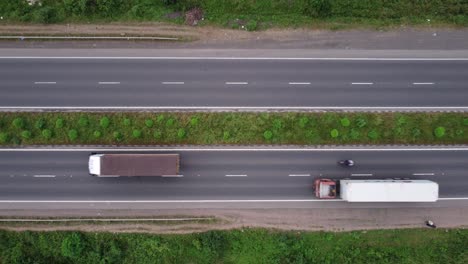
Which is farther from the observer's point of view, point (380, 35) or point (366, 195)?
point (380, 35)

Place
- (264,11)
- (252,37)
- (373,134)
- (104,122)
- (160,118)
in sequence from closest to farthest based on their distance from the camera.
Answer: (104,122) < (160,118) < (373,134) < (252,37) < (264,11)

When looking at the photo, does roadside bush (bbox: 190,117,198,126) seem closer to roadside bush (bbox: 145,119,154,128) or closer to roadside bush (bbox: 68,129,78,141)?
roadside bush (bbox: 145,119,154,128)

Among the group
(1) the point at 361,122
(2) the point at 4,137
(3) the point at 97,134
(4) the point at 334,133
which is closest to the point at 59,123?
(3) the point at 97,134

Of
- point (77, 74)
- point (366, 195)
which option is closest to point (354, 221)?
point (366, 195)

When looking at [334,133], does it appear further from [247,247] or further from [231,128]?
[247,247]

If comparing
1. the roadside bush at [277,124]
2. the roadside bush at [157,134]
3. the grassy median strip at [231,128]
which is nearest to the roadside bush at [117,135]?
the grassy median strip at [231,128]

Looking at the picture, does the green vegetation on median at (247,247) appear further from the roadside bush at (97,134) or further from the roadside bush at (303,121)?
the roadside bush at (303,121)

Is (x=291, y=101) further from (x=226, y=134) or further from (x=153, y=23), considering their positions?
(x=153, y=23)
